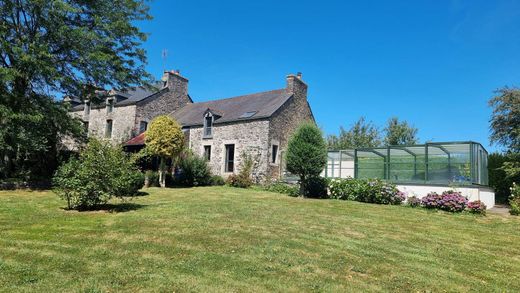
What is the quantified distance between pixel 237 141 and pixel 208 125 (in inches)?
109

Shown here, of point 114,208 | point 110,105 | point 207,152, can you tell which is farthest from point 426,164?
point 110,105

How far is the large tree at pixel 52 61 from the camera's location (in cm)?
1412

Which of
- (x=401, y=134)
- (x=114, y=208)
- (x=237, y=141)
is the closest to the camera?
(x=114, y=208)

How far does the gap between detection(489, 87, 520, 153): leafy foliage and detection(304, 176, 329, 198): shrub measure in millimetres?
12002

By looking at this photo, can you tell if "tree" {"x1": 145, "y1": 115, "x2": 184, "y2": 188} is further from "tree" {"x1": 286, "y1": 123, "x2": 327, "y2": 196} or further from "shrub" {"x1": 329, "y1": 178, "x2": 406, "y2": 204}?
"shrub" {"x1": 329, "y1": 178, "x2": 406, "y2": 204}

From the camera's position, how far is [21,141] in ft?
47.8

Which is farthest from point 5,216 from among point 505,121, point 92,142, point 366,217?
point 505,121

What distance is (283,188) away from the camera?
1784 cm

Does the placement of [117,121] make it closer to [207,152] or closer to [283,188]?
[207,152]

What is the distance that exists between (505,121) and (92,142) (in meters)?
22.2

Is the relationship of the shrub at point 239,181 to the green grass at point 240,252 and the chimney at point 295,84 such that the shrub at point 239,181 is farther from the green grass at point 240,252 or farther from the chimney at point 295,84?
the green grass at point 240,252

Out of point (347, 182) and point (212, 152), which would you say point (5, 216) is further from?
point (212, 152)

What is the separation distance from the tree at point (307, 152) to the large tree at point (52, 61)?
867 cm

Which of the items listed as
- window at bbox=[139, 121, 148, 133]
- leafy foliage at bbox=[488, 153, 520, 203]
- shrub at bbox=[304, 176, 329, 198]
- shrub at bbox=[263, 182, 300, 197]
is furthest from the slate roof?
leafy foliage at bbox=[488, 153, 520, 203]
